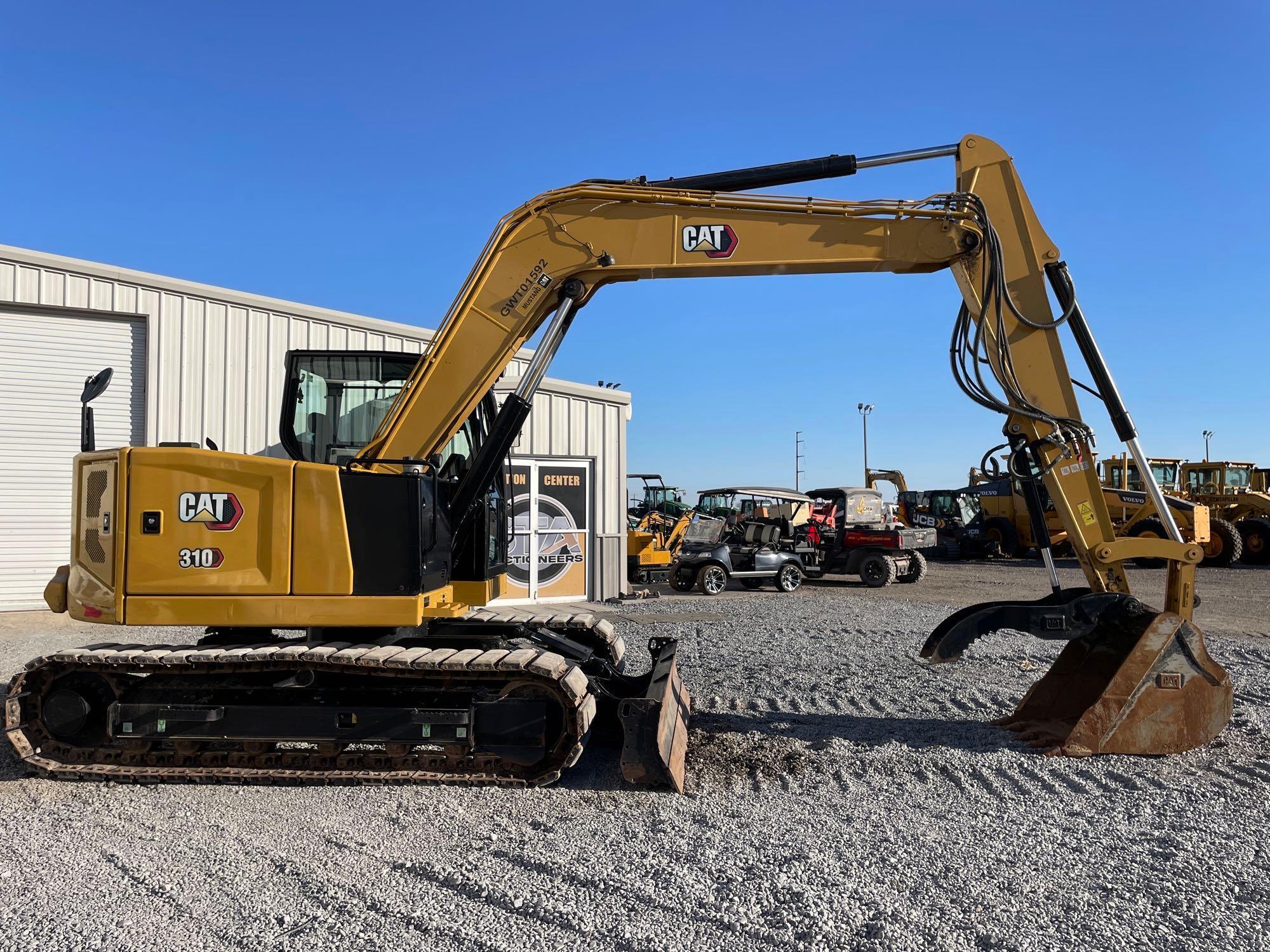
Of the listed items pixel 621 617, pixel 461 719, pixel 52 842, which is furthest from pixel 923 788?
pixel 621 617

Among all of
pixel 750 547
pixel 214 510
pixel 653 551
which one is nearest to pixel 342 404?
pixel 214 510

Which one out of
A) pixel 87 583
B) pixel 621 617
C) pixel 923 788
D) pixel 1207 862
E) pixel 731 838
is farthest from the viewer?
pixel 621 617

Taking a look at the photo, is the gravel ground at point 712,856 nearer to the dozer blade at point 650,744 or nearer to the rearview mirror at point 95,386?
the dozer blade at point 650,744

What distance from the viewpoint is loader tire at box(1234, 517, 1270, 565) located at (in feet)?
82.8

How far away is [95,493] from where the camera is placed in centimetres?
584

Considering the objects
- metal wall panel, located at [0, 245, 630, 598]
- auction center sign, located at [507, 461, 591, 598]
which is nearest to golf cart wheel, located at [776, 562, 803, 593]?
auction center sign, located at [507, 461, 591, 598]

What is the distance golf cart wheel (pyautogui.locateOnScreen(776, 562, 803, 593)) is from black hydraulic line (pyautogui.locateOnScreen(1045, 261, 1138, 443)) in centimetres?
1331

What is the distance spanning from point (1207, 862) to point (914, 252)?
394 centimetres

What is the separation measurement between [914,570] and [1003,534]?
10135 mm

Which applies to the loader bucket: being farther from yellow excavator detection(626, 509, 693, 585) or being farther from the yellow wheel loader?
the yellow wheel loader

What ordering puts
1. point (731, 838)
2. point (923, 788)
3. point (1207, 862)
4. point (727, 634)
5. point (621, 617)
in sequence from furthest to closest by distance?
point (621, 617), point (727, 634), point (923, 788), point (731, 838), point (1207, 862)

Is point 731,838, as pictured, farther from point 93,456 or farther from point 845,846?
point 93,456

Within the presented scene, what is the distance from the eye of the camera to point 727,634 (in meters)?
12.1

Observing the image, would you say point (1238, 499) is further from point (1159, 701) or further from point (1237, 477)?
point (1159, 701)
